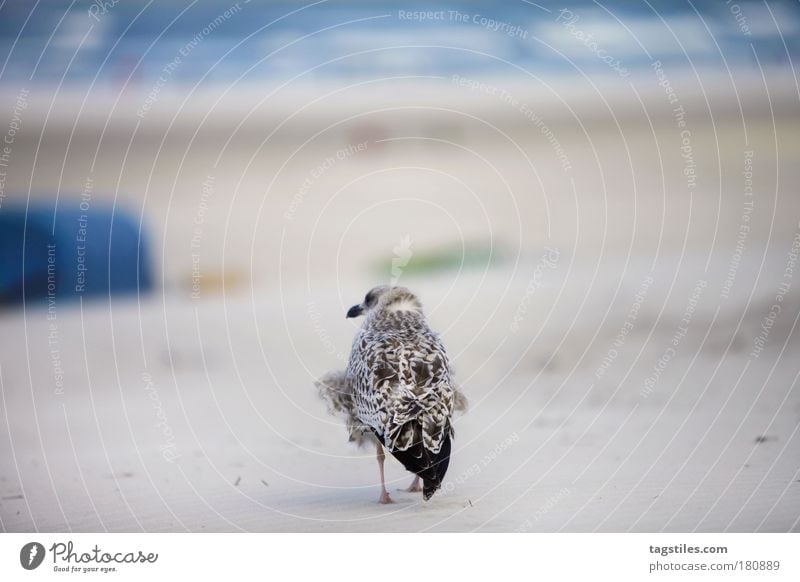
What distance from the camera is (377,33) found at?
5.87 meters

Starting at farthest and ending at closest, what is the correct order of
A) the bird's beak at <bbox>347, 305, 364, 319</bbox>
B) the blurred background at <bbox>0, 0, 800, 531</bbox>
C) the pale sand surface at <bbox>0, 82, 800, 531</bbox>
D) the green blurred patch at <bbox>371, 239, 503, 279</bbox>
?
the green blurred patch at <bbox>371, 239, 503, 279</bbox> < the blurred background at <bbox>0, 0, 800, 531</bbox> < the pale sand surface at <bbox>0, 82, 800, 531</bbox> < the bird's beak at <bbox>347, 305, 364, 319</bbox>

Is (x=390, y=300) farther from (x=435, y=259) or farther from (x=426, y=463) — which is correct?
(x=426, y=463)

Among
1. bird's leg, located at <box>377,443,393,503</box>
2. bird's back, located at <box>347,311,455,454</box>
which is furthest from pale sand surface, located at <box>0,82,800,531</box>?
bird's back, located at <box>347,311,455,454</box>

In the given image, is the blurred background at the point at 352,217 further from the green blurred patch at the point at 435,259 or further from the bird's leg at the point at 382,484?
the bird's leg at the point at 382,484

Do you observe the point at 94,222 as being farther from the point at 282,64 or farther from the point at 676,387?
the point at 676,387

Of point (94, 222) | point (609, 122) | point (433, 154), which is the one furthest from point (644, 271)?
point (94, 222)

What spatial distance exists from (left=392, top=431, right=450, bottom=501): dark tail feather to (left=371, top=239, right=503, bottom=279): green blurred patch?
1.59m

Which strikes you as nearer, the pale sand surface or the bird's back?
the bird's back

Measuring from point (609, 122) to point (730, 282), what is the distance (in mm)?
1160

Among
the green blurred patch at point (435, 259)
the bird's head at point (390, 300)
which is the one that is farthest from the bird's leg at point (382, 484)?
the green blurred patch at point (435, 259)
